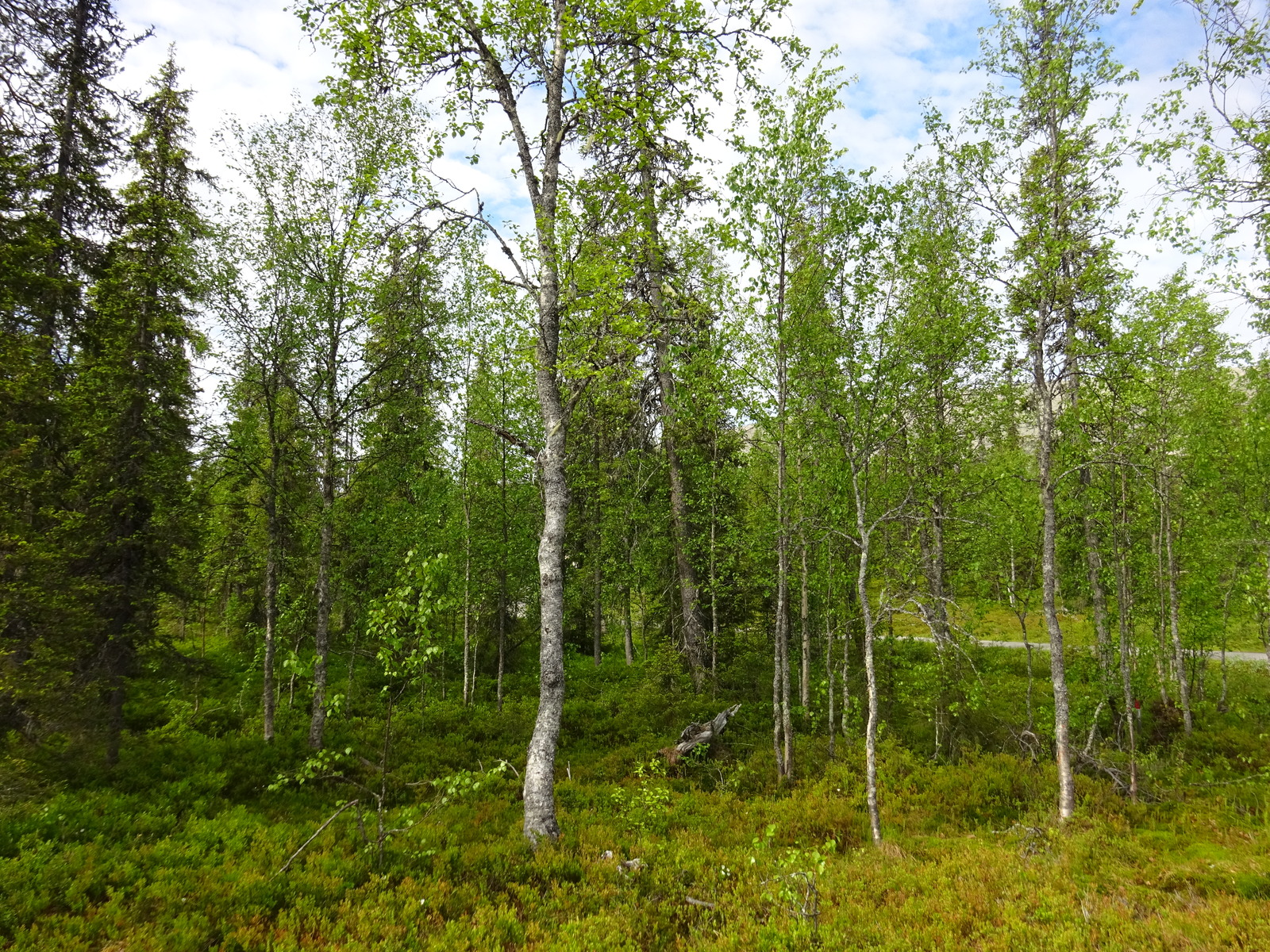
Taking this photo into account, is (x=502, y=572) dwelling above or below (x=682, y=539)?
below

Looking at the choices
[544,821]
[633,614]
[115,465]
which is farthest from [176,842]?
[633,614]

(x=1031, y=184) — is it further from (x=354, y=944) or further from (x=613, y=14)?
(x=354, y=944)

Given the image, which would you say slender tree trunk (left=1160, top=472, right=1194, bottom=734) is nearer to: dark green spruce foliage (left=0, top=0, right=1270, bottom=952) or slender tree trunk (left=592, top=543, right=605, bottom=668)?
dark green spruce foliage (left=0, top=0, right=1270, bottom=952)

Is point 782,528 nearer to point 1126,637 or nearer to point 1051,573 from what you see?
point 1051,573

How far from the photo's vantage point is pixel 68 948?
564 centimetres

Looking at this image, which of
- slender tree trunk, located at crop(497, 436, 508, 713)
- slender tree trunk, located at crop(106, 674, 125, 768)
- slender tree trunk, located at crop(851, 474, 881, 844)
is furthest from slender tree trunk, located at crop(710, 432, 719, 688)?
slender tree trunk, located at crop(106, 674, 125, 768)

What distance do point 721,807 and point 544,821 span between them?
4.36 metres

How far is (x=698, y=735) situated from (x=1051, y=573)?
28.3 feet

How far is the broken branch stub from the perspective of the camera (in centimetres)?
1327

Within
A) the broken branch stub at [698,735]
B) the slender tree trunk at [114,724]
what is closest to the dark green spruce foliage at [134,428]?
the slender tree trunk at [114,724]

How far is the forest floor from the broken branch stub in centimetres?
39

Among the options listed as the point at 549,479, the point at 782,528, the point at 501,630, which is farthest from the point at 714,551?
the point at 549,479

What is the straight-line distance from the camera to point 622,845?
8.88 metres

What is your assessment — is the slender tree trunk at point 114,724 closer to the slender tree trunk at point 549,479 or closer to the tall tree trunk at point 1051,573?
the slender tree trunk at point 549,479
